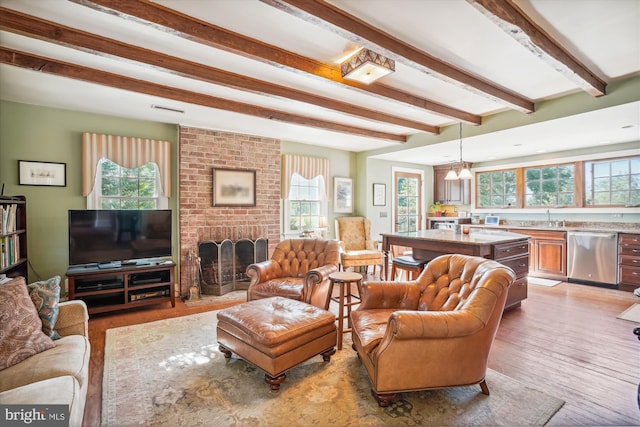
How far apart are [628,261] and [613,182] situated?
1432 millimetres

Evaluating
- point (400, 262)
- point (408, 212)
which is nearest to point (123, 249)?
point (400, 262)

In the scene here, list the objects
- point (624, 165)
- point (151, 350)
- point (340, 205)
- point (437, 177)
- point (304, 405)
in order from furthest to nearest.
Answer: point (437, 177) < point (340, 205) < point (624, 165) < point (151, 350) < point (304, 405)

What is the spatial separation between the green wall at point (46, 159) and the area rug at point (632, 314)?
260 inches

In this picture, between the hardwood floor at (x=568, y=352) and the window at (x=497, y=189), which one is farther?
the window at (x=497, y=189)

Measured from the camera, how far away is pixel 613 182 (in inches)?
205

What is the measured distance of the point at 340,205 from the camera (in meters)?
6.27

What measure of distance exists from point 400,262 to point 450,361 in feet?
7.21

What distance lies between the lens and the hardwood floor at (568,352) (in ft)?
6.40

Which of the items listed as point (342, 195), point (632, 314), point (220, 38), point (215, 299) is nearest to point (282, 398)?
point (220, 38)

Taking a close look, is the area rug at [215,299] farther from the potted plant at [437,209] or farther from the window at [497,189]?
the window at [497,189]

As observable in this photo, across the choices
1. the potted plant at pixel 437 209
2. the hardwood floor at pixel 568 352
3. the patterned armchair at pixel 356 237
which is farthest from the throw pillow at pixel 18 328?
the potted plant at pixel 437 209

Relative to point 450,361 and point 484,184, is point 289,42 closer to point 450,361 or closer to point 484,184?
point 450,361

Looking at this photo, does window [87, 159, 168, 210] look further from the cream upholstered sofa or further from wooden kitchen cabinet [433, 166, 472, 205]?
wooden kitchen cabinet [433, 166, 472, 205]

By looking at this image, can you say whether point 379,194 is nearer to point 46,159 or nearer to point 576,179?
point 576,179
